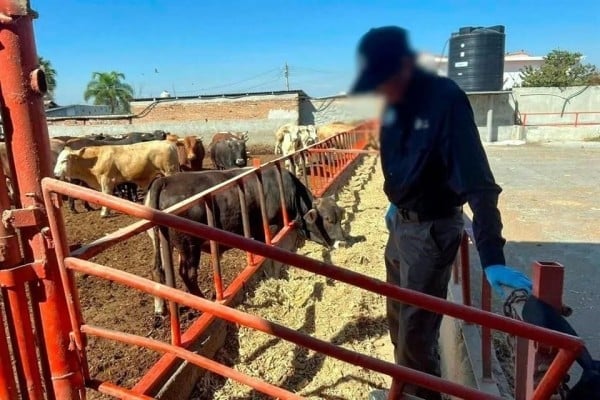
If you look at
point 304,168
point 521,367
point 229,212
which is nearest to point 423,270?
point 521,367

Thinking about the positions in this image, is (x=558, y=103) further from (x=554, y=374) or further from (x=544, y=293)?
(x=554, y=374)

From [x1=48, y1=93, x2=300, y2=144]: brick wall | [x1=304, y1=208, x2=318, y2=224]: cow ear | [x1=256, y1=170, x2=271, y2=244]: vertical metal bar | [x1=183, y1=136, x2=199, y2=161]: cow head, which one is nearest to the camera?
[x1=256, y1=170, x2=271, y2=244]: vertical metal bar

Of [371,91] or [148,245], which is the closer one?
[371,91]

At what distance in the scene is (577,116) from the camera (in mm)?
24812

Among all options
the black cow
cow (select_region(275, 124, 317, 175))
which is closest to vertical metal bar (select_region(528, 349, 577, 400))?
the black cow

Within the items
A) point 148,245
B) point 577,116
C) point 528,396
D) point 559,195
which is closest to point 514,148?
point 577,116

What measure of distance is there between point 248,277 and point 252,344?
819 millimetres

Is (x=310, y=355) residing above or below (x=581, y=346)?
below

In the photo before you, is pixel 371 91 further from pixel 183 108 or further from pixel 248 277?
pixel 183 108

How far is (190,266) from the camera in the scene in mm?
4297

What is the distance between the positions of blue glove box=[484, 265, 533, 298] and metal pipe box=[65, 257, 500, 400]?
47 centimetres

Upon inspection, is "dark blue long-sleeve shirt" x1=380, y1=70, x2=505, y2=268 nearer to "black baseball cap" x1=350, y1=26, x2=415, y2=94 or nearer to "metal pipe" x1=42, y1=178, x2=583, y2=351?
"black baseball cap" x1=350, y1=26, x2=415, y2=94

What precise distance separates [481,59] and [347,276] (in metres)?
26.6

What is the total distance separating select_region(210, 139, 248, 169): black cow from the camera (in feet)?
45.2
